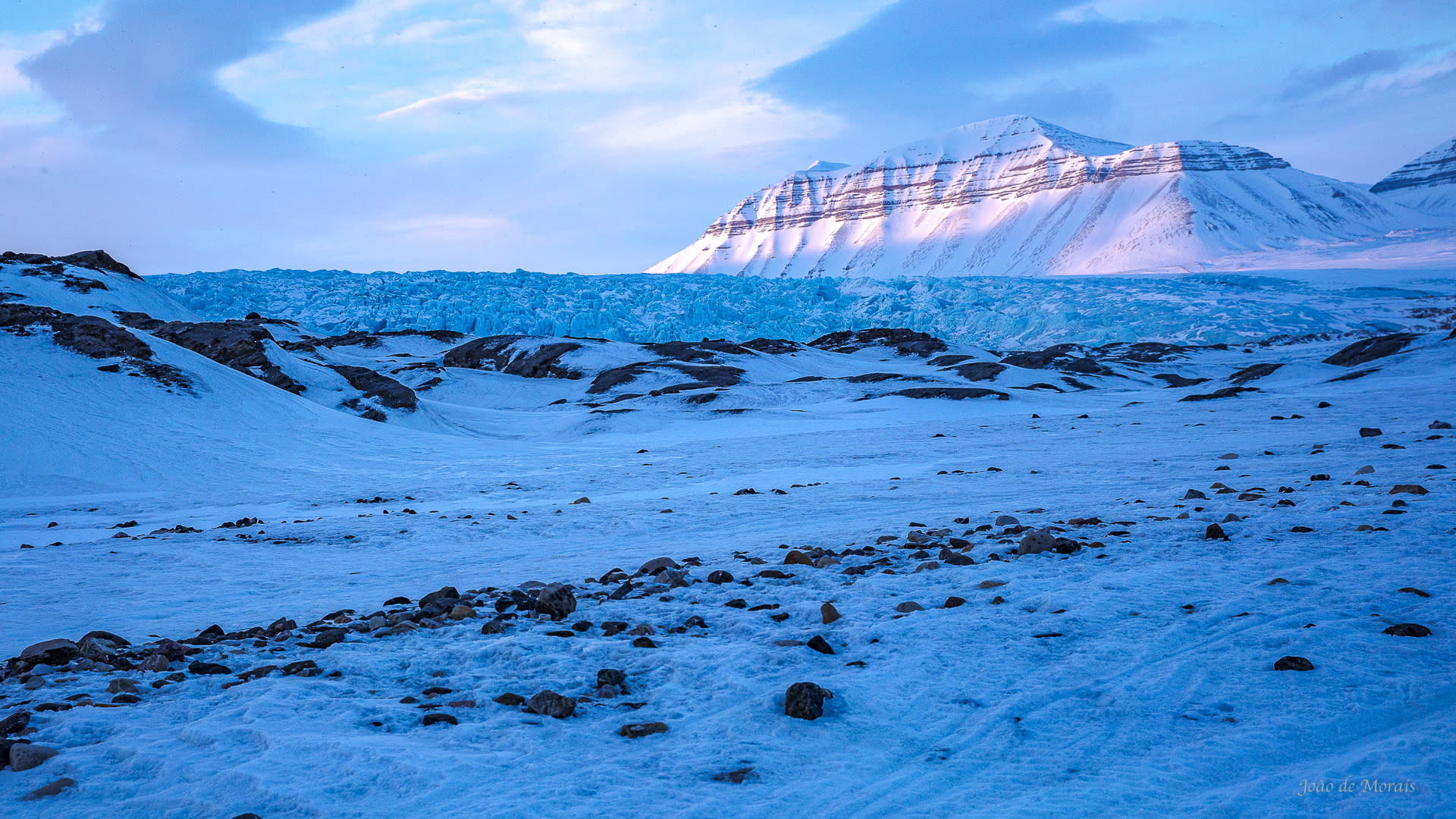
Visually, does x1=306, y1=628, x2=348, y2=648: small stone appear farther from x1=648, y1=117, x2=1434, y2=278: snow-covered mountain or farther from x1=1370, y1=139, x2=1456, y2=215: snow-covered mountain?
x1=1370, y1=139, x2=1456, y2=215: snow-covered mountain

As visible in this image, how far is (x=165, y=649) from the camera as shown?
16.0 feet

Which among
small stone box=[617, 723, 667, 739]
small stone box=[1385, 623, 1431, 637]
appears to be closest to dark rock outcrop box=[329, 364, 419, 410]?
small stone box=[617, 723, 667, 739]

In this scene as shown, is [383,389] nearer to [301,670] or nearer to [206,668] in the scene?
[206,668]

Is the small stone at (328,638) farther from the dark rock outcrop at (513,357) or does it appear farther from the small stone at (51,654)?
the dark rock outcrop at (513,357)

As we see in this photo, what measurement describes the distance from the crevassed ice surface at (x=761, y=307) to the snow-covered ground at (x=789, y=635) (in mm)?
62620

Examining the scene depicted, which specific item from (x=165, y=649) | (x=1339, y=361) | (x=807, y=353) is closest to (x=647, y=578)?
(x=165, y=649)

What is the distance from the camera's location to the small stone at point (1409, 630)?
168 inches

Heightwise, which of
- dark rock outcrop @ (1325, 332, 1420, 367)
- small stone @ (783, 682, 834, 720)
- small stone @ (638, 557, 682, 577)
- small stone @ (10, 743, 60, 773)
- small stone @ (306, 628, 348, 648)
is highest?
dark rock outcrop @ (1325, 332, 1420, 367)

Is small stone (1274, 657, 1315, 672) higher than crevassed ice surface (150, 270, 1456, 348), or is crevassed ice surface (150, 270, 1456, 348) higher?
crevassed ice surface (150, 270, 1456, 348)

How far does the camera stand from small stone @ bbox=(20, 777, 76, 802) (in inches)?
122

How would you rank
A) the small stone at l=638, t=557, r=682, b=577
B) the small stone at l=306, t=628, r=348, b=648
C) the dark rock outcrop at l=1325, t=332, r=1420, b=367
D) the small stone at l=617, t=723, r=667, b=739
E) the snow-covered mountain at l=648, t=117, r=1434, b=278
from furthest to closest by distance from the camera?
1. the snow-covered mountain at l=648, t=117, r=1434, b=278
2. the dark rock outcrop at l=1325, t=332, r=1420, b=367
3. the small stone at l=638, t=557, r=682, b=577
4. the small stone at l=306, t=628, r=348, b=648
5. the small stone at l=617, t=723, r=667, b=739

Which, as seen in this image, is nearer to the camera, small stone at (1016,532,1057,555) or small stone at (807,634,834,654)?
small stone at (807,634,834,654)

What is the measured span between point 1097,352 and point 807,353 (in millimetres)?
33579

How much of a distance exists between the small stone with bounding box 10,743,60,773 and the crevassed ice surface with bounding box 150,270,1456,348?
2822 inches
